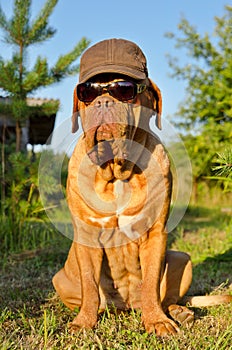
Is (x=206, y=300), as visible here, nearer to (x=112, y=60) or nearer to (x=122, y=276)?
(x=122, y=276)

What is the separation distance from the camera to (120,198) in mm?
2328

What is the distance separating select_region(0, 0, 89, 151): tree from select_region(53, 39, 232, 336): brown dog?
2.67 metres

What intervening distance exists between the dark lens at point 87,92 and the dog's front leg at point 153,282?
2.48 feet

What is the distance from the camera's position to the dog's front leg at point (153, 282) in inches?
81.9

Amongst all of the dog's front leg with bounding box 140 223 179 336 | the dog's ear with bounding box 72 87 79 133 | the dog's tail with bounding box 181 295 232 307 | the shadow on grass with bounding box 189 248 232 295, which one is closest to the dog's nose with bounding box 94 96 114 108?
the dog's ear with bounding box 72 87 79 133

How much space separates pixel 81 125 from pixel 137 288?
0.99 m

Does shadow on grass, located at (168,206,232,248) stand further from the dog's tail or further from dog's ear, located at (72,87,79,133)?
dog's ear, located at (72,87,79,133)

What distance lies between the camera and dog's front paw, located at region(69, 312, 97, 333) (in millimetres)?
2077

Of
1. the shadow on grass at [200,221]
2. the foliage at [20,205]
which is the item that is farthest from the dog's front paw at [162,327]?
the shadow on grass at [200,221]

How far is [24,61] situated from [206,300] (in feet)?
11.7

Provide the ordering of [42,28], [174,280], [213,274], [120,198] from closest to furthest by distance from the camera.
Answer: [120,198]
[174,280]
[213,274]
[42,28]

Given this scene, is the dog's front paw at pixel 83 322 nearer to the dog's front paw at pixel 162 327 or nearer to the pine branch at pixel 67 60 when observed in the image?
the dog's front paw at pixel 162 327

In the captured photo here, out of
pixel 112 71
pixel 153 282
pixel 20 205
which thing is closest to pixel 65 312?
pixel 153 282

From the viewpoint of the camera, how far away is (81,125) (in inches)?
93.0
